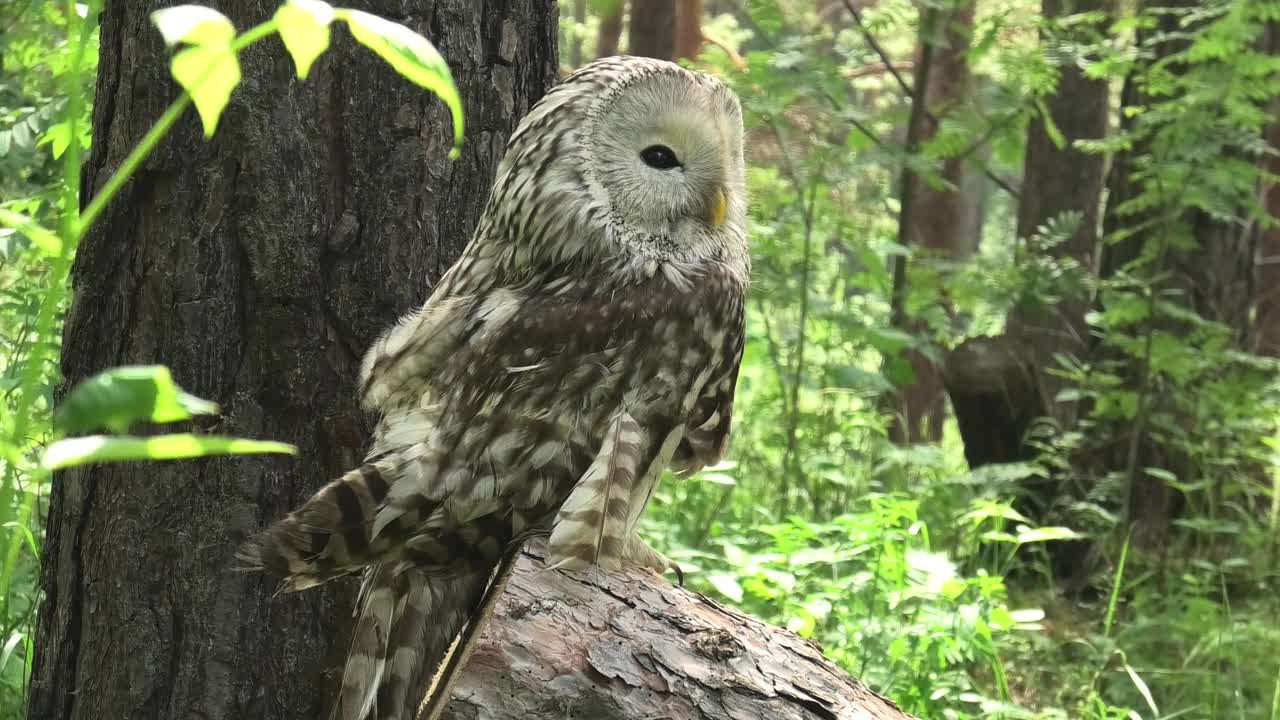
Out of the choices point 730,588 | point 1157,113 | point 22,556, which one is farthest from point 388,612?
point 1157,113

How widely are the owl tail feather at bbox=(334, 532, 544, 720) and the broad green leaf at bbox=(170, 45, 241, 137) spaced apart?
1199 millimetres

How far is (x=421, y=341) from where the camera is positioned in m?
2.00

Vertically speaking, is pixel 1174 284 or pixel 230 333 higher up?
pixel 230 333

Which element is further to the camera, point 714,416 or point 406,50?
point 714,416

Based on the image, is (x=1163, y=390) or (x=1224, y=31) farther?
(x=1163, y=390)

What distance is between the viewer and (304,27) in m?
0.68

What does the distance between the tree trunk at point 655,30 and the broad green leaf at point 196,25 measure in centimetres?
558

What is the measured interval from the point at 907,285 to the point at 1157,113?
154 centimetres

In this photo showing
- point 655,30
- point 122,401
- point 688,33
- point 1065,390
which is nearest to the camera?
point 122,401

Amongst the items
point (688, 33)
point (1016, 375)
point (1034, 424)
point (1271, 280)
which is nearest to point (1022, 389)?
point (1016, 375)

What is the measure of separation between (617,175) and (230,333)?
80 centimetres

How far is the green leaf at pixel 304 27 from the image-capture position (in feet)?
2.20

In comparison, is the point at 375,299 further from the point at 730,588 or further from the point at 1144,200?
the point at 1144,200

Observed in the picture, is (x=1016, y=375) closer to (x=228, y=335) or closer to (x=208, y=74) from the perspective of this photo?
(x=228, y=335)
